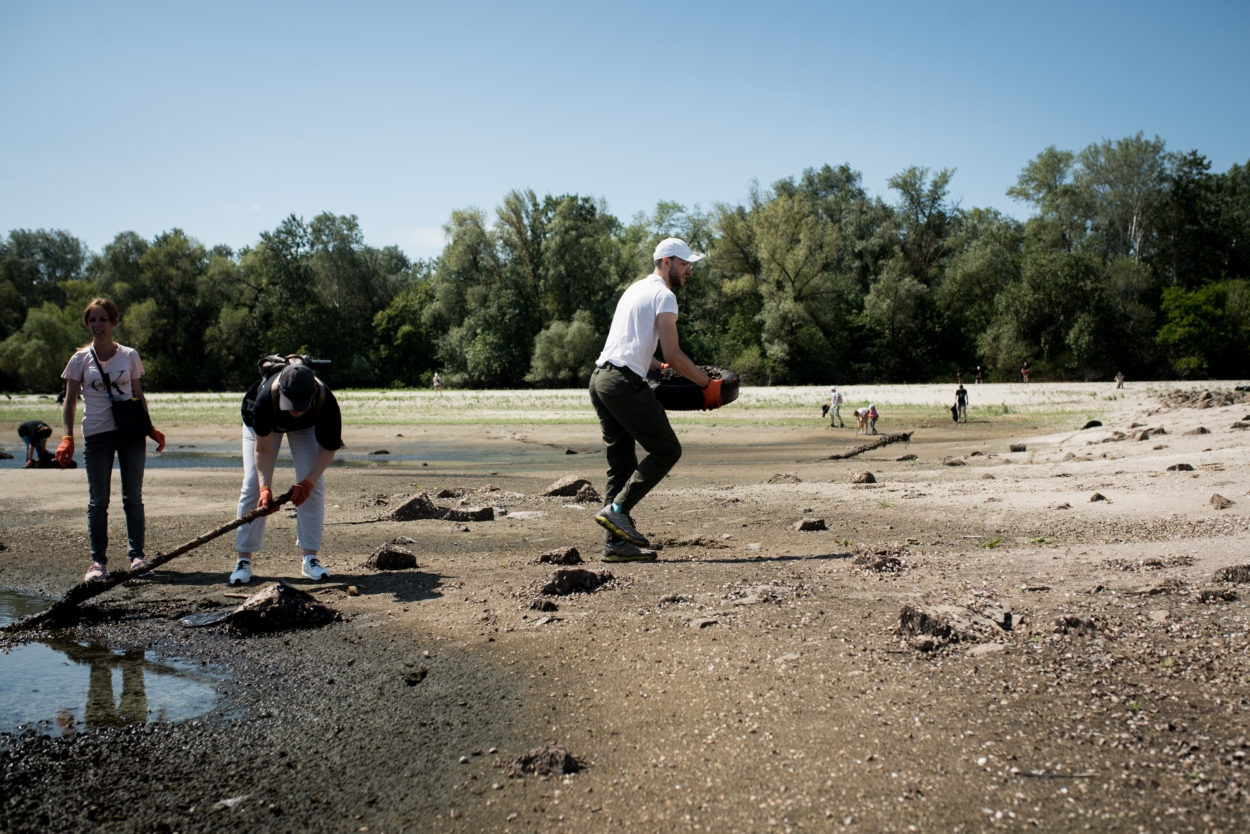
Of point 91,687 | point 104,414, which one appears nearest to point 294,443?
point 104,414

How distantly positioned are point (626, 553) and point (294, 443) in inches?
99.6

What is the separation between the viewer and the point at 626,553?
252 inches

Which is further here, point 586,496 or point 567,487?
point 567,487

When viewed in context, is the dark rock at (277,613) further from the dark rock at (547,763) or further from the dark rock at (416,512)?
the dark rock at (416,512)

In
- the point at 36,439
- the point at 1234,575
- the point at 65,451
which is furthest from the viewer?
the point at 36,439

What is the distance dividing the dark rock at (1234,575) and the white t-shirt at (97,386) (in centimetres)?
708

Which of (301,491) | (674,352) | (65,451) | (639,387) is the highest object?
(674,352)

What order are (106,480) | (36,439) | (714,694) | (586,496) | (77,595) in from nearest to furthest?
(714,694)
(77,595)
(106,480)
(586,496)
(36,439)

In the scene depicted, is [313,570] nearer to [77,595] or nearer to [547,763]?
[77,595]

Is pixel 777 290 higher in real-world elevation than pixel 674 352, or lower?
higher

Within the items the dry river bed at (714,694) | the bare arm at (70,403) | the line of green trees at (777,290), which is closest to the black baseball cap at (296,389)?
the dry river bed at (714,694)

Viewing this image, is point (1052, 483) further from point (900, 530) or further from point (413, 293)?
point (413, 293)

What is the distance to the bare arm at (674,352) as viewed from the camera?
5.98 metres

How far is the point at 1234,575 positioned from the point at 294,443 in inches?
231
